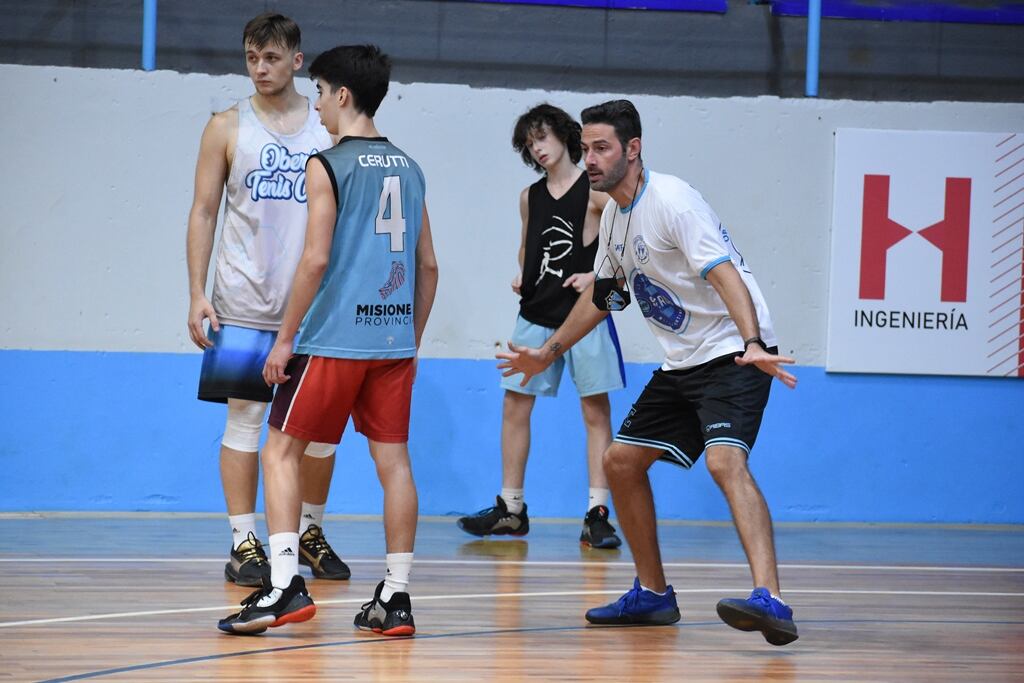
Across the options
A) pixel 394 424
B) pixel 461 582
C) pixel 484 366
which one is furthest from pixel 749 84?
pixel 394 424

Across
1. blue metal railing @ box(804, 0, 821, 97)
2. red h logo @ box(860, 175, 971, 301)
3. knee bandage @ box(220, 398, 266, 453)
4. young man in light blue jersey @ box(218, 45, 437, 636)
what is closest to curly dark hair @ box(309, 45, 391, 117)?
young man in light blue jersey @ box(218, 45, 437, 636)

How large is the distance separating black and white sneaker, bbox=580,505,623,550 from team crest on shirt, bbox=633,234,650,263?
84.8 inches

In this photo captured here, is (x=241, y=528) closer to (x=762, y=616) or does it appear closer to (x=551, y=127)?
(x=762, y=616)

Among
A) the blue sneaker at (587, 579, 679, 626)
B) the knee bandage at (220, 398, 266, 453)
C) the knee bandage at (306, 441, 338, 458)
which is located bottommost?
the blue sneaker at (587, 579, 679, 626)

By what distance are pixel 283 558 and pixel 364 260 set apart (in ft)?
2.85

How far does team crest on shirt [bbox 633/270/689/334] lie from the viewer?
4238 mm

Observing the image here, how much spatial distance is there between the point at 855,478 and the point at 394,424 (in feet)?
12.3

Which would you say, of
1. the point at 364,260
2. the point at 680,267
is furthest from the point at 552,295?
the point at 364,260

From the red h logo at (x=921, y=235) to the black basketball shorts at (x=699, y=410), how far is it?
3149 mm

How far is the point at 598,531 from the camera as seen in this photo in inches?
242

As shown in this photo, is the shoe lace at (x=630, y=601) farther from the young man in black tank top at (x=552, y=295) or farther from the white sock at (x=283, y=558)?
the young man in black tank top at (x=552, y=295)

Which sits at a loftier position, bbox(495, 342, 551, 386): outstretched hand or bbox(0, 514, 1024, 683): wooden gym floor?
bbox(495, 342, 551, 386): outstretched hand

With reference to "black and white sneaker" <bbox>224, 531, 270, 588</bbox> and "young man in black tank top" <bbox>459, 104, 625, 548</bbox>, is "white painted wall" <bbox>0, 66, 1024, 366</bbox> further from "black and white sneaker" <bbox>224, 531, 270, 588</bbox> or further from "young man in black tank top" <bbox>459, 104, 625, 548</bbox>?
"black and white sneaker" <bbox>224, 531, 270, 588</bbox>

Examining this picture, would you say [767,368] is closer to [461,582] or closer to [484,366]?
[461,582]
